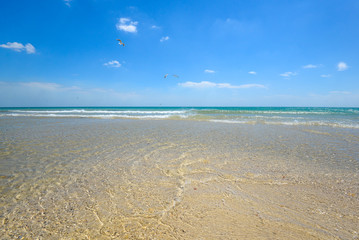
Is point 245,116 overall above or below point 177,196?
above

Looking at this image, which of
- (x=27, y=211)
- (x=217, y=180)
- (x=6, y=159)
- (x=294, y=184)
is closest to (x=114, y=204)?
(x=27, y=211)

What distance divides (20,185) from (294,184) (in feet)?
20.0

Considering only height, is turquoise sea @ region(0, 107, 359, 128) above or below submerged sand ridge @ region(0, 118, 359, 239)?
above

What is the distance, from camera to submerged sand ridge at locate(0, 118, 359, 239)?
2566 mm

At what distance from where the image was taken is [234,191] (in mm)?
3691

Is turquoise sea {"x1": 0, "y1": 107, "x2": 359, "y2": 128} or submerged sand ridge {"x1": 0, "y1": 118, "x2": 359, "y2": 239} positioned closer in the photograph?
submerged sand ridge {"x1": 0, "y1": 118, "x2": 359, "y2": 239}

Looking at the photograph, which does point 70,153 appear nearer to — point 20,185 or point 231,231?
point 20,185

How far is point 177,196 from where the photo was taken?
3439mm

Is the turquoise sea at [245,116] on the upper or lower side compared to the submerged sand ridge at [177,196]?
upper

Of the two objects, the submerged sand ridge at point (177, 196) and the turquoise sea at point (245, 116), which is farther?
the turquoise sea at point (245, 116)

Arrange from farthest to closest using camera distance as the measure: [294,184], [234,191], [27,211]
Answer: [294,184], [234,191], [27,211]

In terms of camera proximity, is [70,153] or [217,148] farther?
[217,148]

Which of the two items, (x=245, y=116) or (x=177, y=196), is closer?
(x=177, y=196)

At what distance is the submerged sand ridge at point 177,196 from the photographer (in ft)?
8.42
